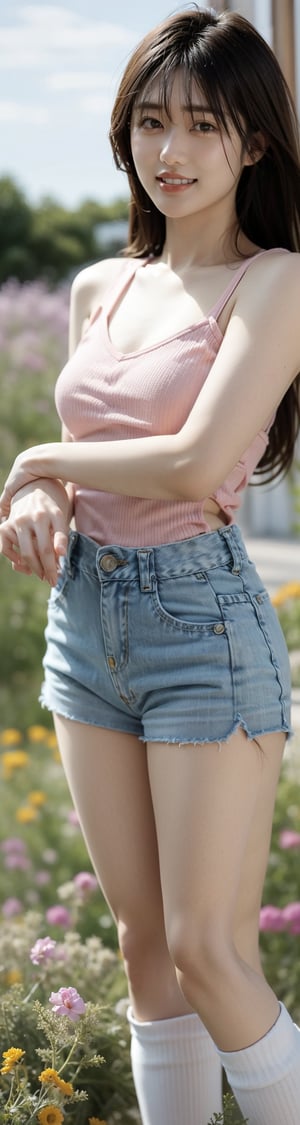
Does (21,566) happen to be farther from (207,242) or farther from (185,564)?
(207,242)

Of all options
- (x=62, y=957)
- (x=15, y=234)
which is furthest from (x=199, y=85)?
(x=15, y=234)

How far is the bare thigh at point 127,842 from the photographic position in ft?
5.01

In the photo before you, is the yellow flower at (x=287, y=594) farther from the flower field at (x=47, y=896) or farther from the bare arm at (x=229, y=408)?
the bare arm at (x=229, y=408)

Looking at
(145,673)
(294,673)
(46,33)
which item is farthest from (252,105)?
(46,33)

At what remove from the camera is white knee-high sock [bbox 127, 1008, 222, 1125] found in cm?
158

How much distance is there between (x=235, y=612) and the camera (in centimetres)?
141

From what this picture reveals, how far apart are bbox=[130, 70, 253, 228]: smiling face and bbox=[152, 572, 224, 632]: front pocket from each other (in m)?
0.44

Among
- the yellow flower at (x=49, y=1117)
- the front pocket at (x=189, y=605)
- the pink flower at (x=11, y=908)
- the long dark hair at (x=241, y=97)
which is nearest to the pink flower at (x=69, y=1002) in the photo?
the yellow flower at (x=49, y=1117)

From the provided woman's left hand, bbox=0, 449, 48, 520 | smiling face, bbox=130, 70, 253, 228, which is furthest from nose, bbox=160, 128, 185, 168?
woman's left hand, bbox=0, 449, 48, 520

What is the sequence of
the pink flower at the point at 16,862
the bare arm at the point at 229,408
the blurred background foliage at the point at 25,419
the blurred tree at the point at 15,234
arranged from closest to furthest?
the bare arm at the point at 229,408, the pink flower at the point at 16,862, the blurred background foliage at the point at 25,419, the blurred tree at the point at 15,234

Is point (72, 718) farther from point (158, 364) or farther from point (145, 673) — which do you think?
point (158, 364)

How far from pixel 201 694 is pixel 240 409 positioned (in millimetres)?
318

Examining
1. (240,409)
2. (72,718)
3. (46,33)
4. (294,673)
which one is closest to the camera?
(240,409)

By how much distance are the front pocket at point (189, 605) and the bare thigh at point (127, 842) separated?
7.8 inches
